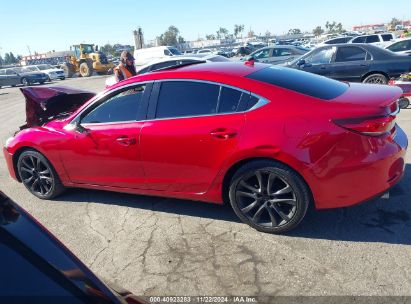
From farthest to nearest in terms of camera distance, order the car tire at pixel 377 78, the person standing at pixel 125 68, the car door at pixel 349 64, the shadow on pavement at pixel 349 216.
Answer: the person standing at pixel 125 68, the car door at pixel 349 64, the car tire at pixel 377 78, the shadow on pavement at pixel 349 216

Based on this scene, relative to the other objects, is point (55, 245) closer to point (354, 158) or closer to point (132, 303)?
point (132, 303)

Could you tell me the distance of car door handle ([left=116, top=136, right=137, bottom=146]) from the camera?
378 cm

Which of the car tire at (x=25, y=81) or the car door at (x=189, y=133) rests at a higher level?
the car door at (x=189, y=133)

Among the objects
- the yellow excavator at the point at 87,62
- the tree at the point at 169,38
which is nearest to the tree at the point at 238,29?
the tree at the point at 169,38

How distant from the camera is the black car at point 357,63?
28.2 ft

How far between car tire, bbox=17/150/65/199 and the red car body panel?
431mm

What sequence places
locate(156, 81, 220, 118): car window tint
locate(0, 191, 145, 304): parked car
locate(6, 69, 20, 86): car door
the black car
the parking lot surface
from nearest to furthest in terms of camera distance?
1. locate(0, 191, 145, 304): parked car
2. the parking lot surface
3. locate(156, 81, 220, 118): car window tint
4. the black car
5. locate(6, 69, 20, 86): car door

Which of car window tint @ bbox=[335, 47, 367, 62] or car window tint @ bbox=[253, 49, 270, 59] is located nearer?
car window tint @ bbox=[335, 47, 367, 62]

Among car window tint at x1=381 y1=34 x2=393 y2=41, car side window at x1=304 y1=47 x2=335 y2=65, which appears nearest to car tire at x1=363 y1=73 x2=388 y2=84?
car side window at x1=304 y1=47 x2=335 y2=65

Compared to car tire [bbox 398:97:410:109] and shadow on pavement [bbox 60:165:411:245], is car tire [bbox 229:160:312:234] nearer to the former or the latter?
shadow on pavement [bbox 60:165:411:245]

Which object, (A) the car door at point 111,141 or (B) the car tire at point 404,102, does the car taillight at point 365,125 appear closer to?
(A) the car door at point 111,141

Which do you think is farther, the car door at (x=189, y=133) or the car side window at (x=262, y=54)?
the car side window at (x=262, y=54)

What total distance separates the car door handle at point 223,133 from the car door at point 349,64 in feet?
22.7

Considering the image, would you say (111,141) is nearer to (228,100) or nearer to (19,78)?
(228,100)
